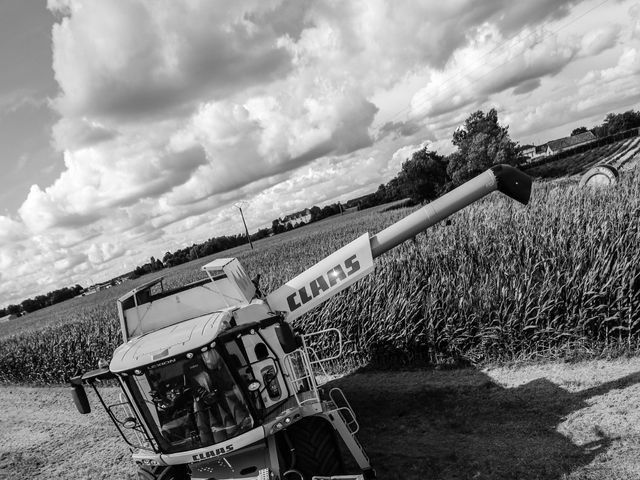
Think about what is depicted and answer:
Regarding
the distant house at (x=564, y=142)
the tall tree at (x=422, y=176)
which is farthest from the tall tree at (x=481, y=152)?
the distant house at (x=564, y=142)

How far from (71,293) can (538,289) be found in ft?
277

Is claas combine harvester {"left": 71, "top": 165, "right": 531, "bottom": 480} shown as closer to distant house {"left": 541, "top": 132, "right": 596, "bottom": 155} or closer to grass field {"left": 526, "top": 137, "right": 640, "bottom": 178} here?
grass field {"left": 526, "top": 137, "right": 640, "bottom": 178}

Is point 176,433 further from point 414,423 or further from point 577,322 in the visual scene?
point 577,322

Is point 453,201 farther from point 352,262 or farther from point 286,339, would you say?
point 286,339

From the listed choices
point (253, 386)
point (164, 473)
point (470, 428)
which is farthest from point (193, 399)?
point (470, 428)

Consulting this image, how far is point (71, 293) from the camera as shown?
77625 millimetres

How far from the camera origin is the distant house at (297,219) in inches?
3287

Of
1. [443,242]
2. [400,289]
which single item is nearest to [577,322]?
[400,289]

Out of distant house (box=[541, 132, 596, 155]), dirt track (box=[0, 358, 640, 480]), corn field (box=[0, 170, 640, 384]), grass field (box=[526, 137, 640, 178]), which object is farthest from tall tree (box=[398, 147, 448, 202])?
distant house (box=[541, 132, 596, 155])

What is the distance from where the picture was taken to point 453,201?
632 centimetres

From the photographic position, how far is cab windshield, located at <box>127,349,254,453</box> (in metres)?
4.46

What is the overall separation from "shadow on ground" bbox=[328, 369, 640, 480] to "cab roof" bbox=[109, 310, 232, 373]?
2.98 m

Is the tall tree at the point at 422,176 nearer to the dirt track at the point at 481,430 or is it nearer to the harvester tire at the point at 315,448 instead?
the dirt track at the point at 481,430

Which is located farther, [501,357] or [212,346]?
[501,357]
